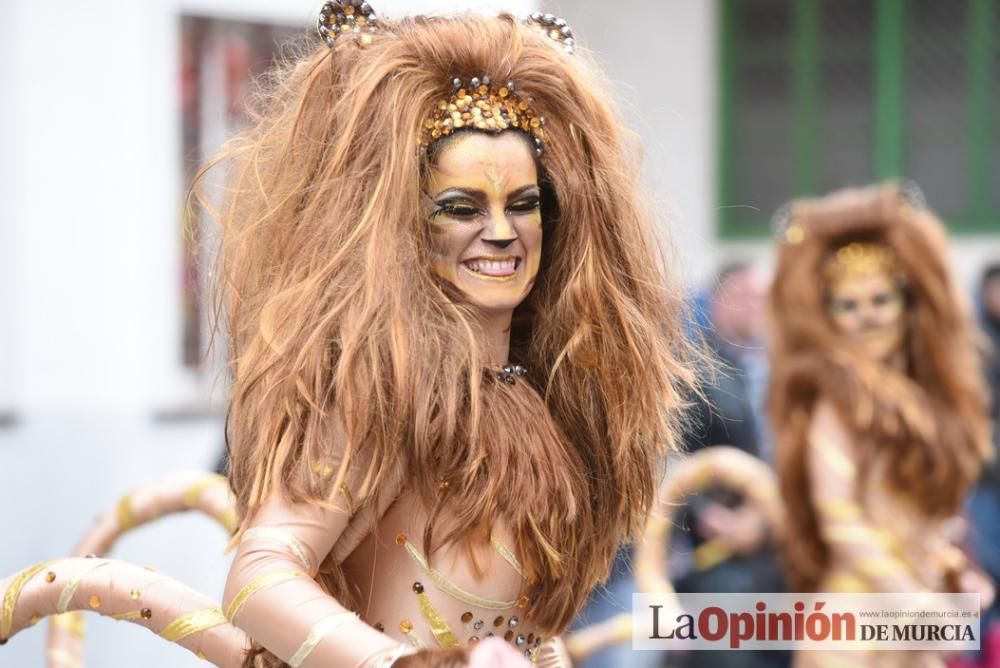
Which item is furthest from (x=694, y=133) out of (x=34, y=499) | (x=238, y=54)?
(x=34, y=499)

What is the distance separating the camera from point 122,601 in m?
2.21

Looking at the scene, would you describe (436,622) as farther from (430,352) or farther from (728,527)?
(728,527)

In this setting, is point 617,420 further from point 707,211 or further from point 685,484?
point 707,211

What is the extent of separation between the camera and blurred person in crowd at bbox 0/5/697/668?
195cm

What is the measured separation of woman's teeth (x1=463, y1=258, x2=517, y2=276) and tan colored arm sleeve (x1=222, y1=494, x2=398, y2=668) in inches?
16.5

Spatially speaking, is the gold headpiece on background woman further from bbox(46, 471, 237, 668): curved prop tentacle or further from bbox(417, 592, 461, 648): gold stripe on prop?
bbox(417, 592, 461, 648): gold stripe on prop

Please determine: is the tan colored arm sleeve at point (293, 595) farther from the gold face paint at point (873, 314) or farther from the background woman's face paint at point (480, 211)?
the gold face paint at point (873, 314)

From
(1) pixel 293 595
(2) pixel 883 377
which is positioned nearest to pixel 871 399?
(2) pixel 883 377

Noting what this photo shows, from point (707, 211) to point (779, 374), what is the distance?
3567 mm

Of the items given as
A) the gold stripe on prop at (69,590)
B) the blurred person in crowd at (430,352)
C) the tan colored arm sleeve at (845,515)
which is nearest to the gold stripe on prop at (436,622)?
the blurred person in crowd at (430,352)

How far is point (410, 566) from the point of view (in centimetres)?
207

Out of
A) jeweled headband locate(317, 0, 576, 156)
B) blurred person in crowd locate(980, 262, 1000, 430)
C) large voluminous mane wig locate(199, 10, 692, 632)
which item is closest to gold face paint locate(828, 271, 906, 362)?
blurred person in crowd locate(980, 262, 1000, 430)

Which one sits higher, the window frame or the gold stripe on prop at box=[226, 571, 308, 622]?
the window frame

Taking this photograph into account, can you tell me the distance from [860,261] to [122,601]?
3009mm
